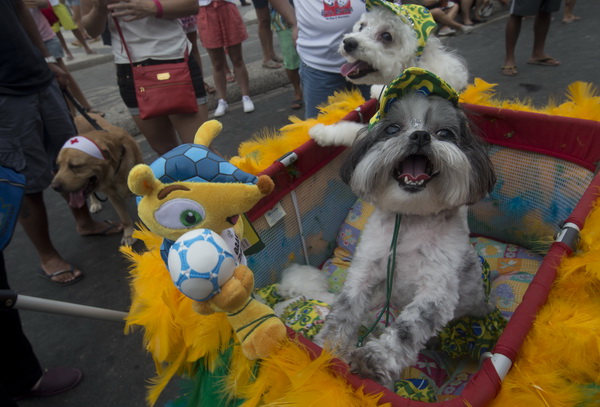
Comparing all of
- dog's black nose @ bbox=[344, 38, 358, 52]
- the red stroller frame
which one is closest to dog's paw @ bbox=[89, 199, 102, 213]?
the red stroller frame

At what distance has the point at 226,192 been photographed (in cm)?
90

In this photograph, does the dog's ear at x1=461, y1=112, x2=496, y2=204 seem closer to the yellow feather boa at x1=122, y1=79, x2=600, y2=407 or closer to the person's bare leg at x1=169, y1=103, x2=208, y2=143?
the yellow feather boa at x1=122, y1=79, x2=600, y2=407

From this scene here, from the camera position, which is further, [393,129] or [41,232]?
[41,232]

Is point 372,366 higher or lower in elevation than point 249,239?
lower

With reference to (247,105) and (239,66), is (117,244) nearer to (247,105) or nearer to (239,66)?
(247,105)

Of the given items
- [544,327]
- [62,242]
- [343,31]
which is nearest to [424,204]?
[544,327]

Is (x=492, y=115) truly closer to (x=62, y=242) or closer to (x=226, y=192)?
(x=226, y=192)

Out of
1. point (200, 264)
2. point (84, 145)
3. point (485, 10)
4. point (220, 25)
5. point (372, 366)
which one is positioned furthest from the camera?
point (485, 10)

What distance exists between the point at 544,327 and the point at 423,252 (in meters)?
0.43

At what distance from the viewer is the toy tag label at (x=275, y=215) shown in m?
1.67

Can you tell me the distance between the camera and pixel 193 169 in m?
0.94

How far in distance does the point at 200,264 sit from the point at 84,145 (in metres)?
2.17

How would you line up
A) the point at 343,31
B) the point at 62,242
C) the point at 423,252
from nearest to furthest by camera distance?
the point at 423,252
the point at 343,31
the point at 62,242

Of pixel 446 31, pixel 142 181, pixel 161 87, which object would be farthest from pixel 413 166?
pixel 446 31
